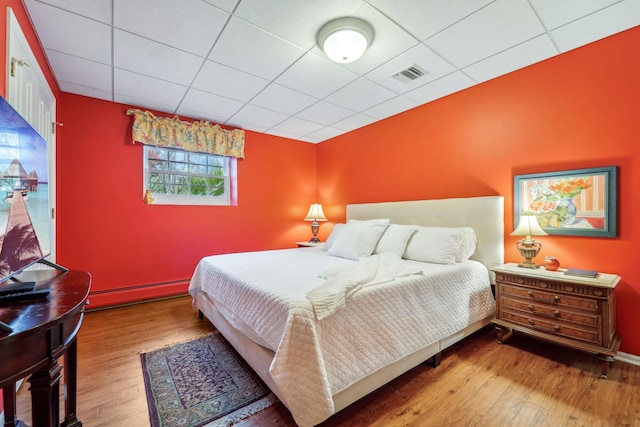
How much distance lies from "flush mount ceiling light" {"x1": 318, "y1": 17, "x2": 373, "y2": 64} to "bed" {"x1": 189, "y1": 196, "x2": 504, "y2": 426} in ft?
5.29

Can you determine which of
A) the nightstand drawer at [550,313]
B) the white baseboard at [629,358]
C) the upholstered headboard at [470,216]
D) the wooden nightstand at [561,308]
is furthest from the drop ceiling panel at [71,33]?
the white baseboard at [629,358]

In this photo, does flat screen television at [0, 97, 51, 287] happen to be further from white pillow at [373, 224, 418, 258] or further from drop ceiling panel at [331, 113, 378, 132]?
drop ceiling panel at [331, 113, 378, 132]

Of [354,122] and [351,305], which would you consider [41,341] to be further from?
[354,122]

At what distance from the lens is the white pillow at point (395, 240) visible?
8.78 feet

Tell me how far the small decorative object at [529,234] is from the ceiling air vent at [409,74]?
5.17 feet

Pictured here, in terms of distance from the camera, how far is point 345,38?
1904 millimetres

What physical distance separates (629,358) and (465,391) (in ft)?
4.55

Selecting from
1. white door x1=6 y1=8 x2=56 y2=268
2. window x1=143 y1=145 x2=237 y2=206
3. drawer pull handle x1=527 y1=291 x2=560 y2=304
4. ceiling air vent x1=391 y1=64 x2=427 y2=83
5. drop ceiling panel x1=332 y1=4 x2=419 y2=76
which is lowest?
drawer pull handle x1=527 y1=291 x2=560 y2=304

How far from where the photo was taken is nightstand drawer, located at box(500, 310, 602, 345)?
1818mm

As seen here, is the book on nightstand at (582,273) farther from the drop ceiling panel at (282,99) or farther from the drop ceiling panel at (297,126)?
the drop ceiling panel at (297,126)

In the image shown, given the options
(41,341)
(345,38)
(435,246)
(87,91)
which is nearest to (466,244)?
(435,246)

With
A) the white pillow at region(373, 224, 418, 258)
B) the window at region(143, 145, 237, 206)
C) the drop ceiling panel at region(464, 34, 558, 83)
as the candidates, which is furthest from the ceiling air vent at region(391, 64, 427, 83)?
the window at region(143, 145, 237, 206)

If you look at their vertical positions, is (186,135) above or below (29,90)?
above

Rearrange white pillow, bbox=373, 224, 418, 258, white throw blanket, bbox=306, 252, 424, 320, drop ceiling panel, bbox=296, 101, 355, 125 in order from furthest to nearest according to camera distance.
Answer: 1. drop ceiling panel, bbox=296, 101, 355, 125
2. white pillow, bbox=373, 224, 418, 258
3. white throw blanket, bbox=306, 252, 424, 320
